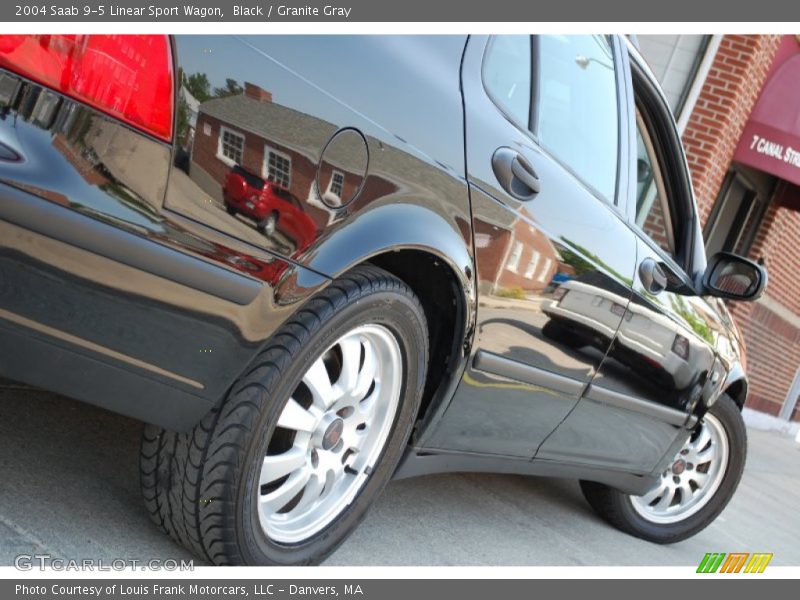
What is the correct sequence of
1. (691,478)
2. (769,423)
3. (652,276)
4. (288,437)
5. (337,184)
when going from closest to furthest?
1. (337,184)
2. (288,437)
3. (652,276)
4. (691,478)
5. (769,423)

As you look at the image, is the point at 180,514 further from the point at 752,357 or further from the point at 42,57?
the point at 752,357

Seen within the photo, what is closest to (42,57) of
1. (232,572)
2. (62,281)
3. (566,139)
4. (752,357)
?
(62,281)

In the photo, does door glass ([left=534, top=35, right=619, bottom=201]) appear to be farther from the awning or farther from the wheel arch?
the awning

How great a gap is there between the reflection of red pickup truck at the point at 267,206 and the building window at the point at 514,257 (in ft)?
2.56

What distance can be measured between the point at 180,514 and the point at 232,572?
18cm

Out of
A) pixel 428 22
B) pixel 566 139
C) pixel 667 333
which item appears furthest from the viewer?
pixel 667 333

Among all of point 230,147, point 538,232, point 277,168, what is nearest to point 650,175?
point 538,232

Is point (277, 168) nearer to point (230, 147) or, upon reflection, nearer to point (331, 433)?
point (230, 147)

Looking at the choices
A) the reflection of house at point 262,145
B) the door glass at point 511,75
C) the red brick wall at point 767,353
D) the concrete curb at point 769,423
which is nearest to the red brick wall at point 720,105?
the red brick wall at point 767,353

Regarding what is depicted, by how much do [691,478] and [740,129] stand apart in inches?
230

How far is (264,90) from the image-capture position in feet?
6.47

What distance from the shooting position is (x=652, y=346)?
11.9ft

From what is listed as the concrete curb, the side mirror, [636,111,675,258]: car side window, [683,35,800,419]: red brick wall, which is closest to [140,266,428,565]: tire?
[636,111,675,258]: car side window

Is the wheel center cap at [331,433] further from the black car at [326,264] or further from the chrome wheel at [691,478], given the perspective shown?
the chrome wheel at [691,478]
